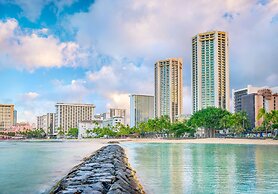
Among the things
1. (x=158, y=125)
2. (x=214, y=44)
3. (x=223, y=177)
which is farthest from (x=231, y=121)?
(x=223, y=177)

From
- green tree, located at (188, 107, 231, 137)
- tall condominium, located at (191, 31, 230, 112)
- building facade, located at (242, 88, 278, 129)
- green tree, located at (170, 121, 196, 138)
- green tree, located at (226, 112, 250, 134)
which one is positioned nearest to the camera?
green tree, located at (226, 112, 250, 134)

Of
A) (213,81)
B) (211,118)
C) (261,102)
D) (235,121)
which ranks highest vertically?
(213,81)

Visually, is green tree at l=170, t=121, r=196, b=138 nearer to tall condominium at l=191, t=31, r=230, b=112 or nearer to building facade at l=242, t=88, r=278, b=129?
building facade at l=242, t=88, r=278, b=129

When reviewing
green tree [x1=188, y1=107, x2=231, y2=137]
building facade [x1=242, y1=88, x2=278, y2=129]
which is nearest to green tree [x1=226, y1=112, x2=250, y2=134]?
green tree [x1=188, y1=107, x2=231, y2=137]

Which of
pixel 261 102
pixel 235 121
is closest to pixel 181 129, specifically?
pixel 235 121

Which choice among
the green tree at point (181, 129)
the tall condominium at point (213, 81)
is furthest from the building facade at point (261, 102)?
the green tree at point (181, 129)

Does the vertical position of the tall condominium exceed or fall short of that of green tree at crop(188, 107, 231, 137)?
it exceeds it

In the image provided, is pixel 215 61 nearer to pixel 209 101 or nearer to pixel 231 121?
pixel 209 101

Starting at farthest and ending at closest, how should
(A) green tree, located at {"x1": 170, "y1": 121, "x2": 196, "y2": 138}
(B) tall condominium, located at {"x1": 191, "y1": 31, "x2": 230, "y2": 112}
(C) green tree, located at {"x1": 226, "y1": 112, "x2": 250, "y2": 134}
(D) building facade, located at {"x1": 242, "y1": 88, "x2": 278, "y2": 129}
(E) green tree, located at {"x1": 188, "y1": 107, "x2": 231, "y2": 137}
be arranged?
1. (B) tall condominium, located at {"x1": 191, "y1": 31, "x2": 230, "y2": 112}
2. (D) building facade, located at {"x1": 242, "y1": 88, "x2": 278, "y2": 129}
3. (A) green tree, located at {"x1": 170, "y1": 121, "x2": 196, "y2": 138}
4. (E) green tree, located at {"x1": 188, "y1": 107, "x2": 231, "y2": 137}
5. (C) green tree, located at {"x1": 226, "y1": 112, "x2": 250, "y2": 134}

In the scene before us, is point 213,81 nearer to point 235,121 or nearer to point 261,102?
point 261,102

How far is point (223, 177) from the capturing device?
75.7ft

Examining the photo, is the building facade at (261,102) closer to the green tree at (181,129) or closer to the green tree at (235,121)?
the green tree at (235,121)

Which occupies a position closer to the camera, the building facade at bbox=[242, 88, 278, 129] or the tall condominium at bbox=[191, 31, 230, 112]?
the building facade at bbox=[242, 88, 278, 129]

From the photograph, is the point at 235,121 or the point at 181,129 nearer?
the point at 235,121
